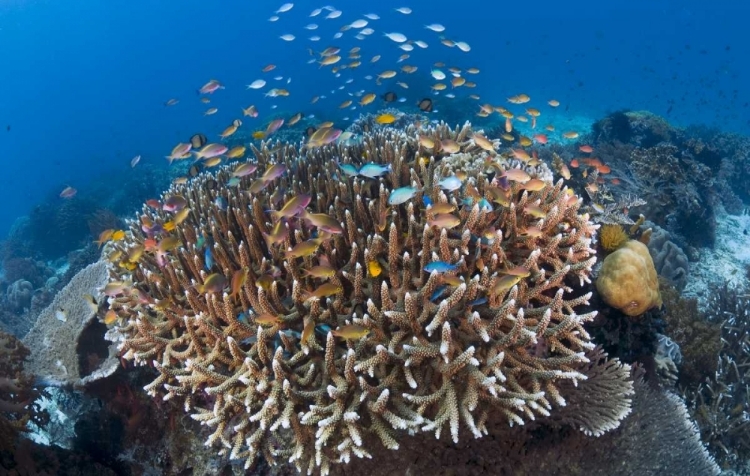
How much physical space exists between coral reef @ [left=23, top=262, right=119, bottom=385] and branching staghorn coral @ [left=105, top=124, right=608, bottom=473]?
1.59 metres

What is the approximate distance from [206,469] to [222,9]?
161879mm

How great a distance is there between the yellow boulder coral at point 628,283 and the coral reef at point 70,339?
5628 mm

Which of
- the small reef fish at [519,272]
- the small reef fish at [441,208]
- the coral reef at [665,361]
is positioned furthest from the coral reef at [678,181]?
the small reef fish at [441,208]

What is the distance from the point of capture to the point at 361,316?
353cm

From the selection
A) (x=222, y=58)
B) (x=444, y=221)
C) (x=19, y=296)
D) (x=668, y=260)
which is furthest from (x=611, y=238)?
(x=222, y=58)

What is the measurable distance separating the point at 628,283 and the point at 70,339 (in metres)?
7.22

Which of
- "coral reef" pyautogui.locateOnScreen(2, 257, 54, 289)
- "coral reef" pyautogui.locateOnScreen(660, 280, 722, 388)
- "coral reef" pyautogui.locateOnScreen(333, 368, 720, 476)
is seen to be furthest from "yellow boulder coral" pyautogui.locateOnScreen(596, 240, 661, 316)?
"coral reef" pyautogui.locateOnScreen(2, 257, 54, 289)

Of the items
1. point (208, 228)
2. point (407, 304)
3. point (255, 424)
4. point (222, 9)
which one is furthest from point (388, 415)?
point (222, 9)

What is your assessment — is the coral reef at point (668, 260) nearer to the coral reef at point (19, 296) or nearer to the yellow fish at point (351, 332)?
the yellow fish at point (351, 332)

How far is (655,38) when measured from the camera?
12788 cm

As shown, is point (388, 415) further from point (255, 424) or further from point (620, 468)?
point (620, 468)

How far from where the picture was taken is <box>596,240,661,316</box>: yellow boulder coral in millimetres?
4172

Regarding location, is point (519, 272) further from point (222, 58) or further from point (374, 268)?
point (222, 58)

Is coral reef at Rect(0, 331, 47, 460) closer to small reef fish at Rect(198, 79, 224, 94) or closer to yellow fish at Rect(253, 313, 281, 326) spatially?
yellow fish at Rect(253, 313, 281, 326)
